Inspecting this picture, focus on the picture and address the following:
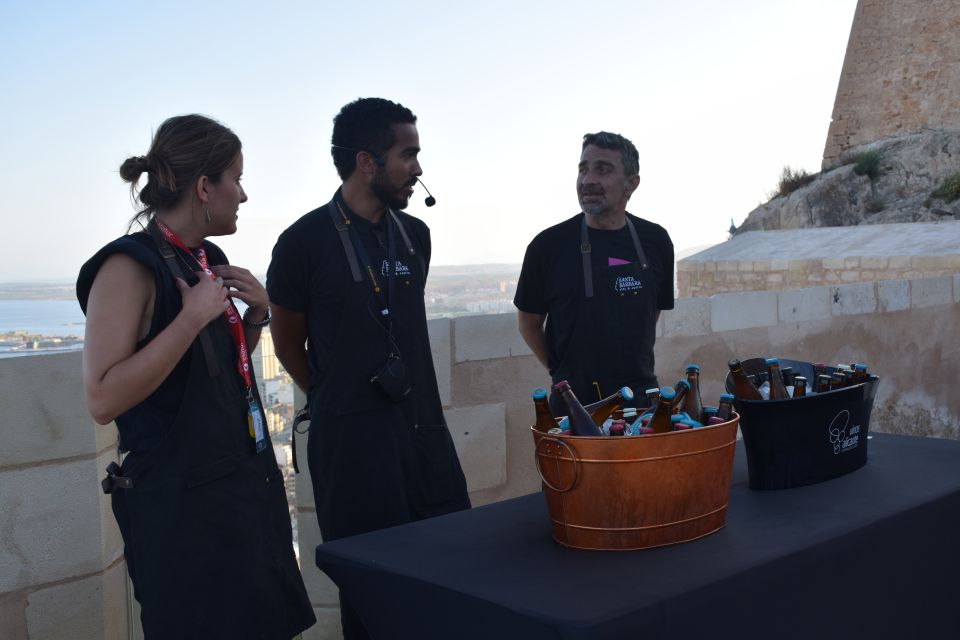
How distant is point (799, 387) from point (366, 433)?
1162 mm

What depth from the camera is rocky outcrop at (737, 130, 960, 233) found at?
79.3 feet

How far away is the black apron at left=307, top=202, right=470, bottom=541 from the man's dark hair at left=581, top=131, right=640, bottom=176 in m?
1.11

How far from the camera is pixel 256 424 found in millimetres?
2109

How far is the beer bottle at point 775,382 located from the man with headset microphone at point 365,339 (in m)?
0.93

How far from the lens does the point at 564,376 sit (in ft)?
10.7

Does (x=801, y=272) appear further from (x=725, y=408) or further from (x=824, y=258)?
(x=725, y=408)

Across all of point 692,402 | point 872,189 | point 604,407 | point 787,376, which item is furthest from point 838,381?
point 872,189

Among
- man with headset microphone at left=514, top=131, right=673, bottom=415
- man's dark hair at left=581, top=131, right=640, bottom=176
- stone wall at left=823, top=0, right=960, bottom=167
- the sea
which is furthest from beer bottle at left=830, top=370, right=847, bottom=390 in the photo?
stone wall at left=823, top=0, right=960, bottom=167

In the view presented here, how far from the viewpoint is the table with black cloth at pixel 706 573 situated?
1631 millimetres

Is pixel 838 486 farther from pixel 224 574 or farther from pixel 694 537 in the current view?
pixel 224 574

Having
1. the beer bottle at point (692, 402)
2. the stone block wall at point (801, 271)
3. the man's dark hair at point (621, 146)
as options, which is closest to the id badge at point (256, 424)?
the beer bottle at point (692, 402)

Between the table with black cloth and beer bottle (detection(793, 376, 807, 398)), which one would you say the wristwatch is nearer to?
the table with black cloth

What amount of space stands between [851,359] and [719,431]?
467 cm

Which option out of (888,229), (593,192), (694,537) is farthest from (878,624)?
(888,229)
